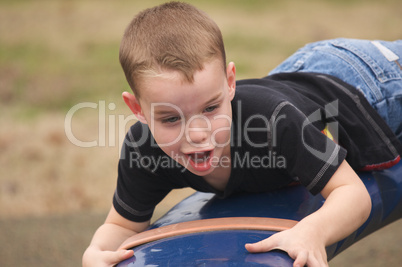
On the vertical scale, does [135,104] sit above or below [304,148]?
above

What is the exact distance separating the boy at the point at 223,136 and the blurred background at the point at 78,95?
1.01 m

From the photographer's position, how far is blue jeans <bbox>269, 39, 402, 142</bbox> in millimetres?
1607

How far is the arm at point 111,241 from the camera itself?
1210 mm

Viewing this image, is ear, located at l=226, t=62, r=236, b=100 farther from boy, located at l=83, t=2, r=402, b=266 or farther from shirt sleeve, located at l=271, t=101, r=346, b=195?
shirt sleeve, located at l=271, t=101, r=346, b=195

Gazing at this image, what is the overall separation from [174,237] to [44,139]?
2.76 m

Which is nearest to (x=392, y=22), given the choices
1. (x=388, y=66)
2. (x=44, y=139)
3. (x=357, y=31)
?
(x=357, y=31)

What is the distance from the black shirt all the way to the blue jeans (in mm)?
71

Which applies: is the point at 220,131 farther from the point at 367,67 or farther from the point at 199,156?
the point at 367,67

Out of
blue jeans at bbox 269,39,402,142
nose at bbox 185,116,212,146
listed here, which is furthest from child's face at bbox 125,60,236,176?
blue jeans at bbox 269,39,402,142

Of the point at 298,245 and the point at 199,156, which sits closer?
the point at 298,245

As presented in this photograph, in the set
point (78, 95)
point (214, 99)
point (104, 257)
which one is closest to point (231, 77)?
point (214, 99)

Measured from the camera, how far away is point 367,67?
1.66 m

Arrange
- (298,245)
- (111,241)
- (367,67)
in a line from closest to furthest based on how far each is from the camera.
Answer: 1. (298,245)
2. (111,241)
3. (367,67)

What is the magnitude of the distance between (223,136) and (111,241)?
0.43 meters
